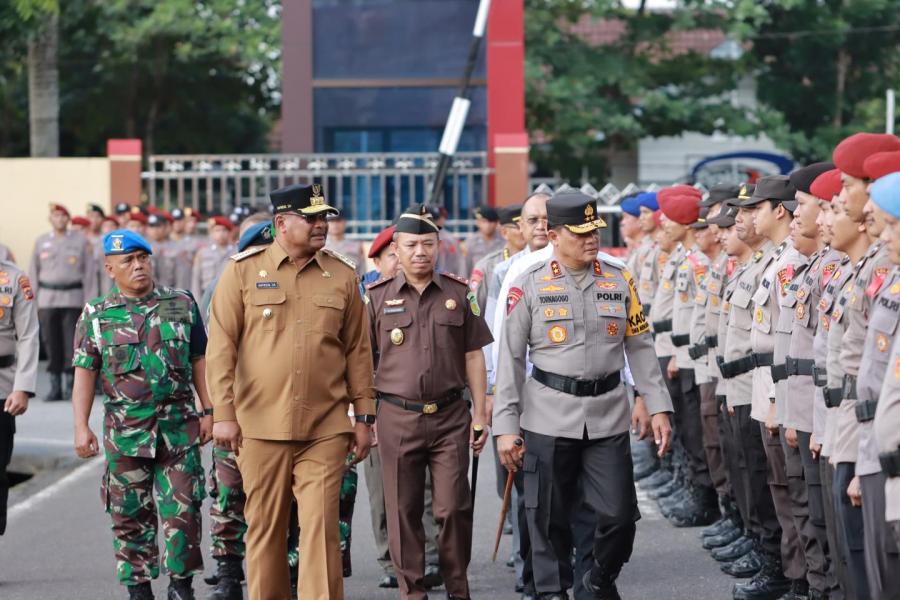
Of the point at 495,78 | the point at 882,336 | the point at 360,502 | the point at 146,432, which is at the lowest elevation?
the point at 360,502

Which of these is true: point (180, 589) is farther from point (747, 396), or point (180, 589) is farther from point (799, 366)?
point (799, 366)

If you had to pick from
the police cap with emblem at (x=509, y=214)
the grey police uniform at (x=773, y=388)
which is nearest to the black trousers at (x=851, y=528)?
the grey police uniform at (x=773, y=388)

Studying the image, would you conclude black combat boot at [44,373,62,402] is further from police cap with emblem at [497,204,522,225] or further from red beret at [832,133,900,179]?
red beret at [832,133,900,179]

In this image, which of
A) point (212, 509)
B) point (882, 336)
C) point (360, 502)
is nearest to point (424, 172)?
point (360, 502)

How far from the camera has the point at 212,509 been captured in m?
8.32

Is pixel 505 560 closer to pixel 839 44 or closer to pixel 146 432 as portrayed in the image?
pixel 146 432

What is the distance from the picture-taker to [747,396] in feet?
27.3

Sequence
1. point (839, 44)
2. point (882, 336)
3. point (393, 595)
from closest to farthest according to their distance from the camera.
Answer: point (882, 336)
point (393, 595)
point (839, 44)

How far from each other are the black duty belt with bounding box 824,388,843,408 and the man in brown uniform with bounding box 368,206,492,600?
2091 millimetres

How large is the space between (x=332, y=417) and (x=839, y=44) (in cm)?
2867

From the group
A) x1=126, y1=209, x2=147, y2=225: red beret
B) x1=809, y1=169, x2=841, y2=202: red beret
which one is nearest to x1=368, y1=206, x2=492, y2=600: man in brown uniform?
x1=809, y1=169, x2=841, y2=202: red beret

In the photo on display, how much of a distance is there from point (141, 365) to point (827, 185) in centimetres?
358

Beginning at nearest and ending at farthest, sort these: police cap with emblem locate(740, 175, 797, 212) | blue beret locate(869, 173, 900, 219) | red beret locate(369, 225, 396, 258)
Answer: blue beret locate(869, 173, 900, 219) → police cap with emblem locate(740, 175, 797, 212) → red beret locate(369, 225, 396, 258)

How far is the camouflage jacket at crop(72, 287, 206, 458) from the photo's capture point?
7.85 metres
